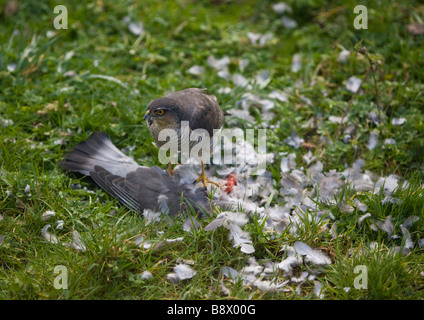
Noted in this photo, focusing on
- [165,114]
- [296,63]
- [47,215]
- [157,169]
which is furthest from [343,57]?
[47,215]

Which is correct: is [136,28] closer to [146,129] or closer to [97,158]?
[146,129]

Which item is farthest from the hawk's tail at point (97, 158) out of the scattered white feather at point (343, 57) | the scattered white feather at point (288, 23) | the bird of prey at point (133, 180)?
the scattered white feather at point (288, 23)

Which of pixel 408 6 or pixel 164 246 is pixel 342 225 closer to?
pixel 164 246

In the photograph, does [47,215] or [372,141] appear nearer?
[47,215]

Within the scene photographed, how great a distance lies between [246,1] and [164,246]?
464 cm

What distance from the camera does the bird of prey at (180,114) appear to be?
12.8 ft

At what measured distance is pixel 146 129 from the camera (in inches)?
186

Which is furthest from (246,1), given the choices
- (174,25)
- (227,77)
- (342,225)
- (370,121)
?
(342,225)

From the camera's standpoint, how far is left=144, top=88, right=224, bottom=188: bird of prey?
3916 mm

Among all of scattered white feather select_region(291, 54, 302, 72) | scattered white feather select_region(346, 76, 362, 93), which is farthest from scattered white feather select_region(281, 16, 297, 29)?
scattered white feather select_region(346, 76, 362, 93)

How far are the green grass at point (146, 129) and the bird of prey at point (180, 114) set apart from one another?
2.24 feet

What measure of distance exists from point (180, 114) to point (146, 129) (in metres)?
0.89

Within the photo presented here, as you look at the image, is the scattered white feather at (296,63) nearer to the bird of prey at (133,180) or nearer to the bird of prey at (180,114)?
the bird of prey at (180,114)

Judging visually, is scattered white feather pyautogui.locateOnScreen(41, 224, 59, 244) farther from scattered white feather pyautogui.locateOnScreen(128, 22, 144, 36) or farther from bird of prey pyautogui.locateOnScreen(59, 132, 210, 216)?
scattered white feather pyautogui.locateOnScreen(128, 22, 144, 36)
